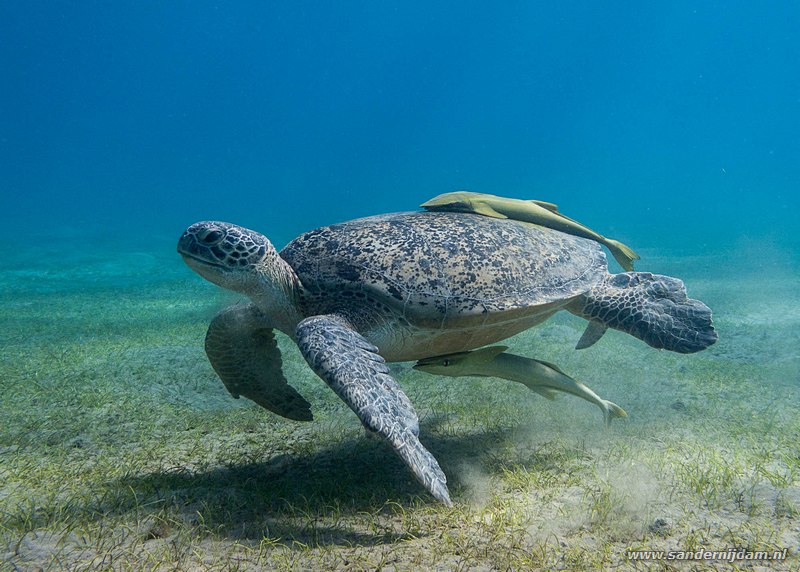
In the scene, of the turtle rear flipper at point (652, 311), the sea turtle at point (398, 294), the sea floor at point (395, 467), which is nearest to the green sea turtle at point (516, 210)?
the sea turtle at point (398, 294)

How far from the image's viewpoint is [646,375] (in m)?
5.70

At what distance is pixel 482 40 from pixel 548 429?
13292 cm

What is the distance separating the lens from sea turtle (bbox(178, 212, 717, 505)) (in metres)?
3.33

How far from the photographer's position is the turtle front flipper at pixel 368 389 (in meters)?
2.39

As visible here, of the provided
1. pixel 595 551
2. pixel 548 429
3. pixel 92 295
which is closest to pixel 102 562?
pixel 595 551

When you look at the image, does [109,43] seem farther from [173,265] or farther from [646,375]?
[646,375]

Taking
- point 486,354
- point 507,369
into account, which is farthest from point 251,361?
point 507,369

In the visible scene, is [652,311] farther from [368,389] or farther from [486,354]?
[368,389]

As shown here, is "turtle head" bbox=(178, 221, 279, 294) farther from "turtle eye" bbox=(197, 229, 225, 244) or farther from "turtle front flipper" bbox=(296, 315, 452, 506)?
"turtle front flipper" bbox=(296, 315, 452, 506)

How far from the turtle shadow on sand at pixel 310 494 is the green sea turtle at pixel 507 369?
2.02 feet

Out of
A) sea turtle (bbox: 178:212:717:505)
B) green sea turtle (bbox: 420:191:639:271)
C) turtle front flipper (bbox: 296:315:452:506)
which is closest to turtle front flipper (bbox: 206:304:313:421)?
sea turtle (bbox: 178:212:717:505)

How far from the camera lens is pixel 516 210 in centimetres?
455

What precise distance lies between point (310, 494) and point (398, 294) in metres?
1.48

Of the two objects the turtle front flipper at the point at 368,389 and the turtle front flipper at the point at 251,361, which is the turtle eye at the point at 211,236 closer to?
the turtle front flipper at the point at 251,361
